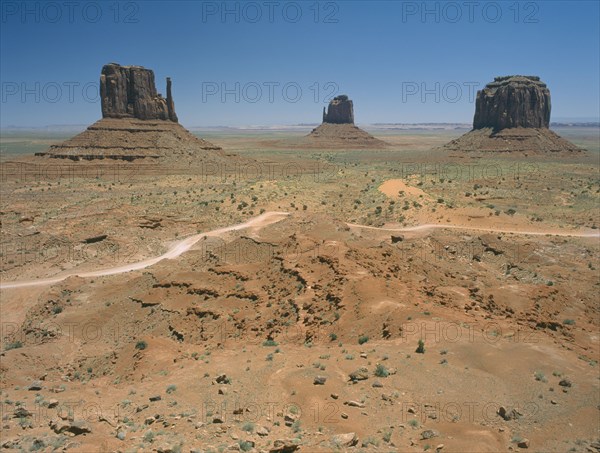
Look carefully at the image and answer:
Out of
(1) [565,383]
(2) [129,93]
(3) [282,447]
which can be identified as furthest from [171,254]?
(2) [129,93]

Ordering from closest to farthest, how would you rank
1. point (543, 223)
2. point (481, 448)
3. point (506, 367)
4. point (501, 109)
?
point (481, 448)
point (506, 367)
point (543, 223)
point (501, 109)

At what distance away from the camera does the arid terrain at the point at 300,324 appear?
41.8ft

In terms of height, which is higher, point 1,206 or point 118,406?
point 1,206

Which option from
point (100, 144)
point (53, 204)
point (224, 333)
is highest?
point (100, 144)

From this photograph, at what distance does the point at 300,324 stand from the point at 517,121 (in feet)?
388

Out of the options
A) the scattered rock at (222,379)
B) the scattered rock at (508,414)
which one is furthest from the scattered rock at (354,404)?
the scattered rock at (222,379)

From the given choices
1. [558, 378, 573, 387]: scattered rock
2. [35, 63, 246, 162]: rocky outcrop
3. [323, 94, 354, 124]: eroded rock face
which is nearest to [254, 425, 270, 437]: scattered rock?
[558, 378, 573, 387]: scattered rock

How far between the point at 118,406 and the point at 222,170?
6652cm

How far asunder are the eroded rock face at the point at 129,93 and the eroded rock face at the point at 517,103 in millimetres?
86779

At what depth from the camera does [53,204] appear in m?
49.7

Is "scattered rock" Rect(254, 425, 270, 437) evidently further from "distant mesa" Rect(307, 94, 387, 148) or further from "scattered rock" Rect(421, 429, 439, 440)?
"distant mesa" Rect(307, 94, 387, 148)

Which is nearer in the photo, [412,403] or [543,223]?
[412,403]

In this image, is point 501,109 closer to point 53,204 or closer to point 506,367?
point 53,204

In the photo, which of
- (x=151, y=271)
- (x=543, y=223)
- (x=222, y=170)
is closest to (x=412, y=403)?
(x=151, y=271)
